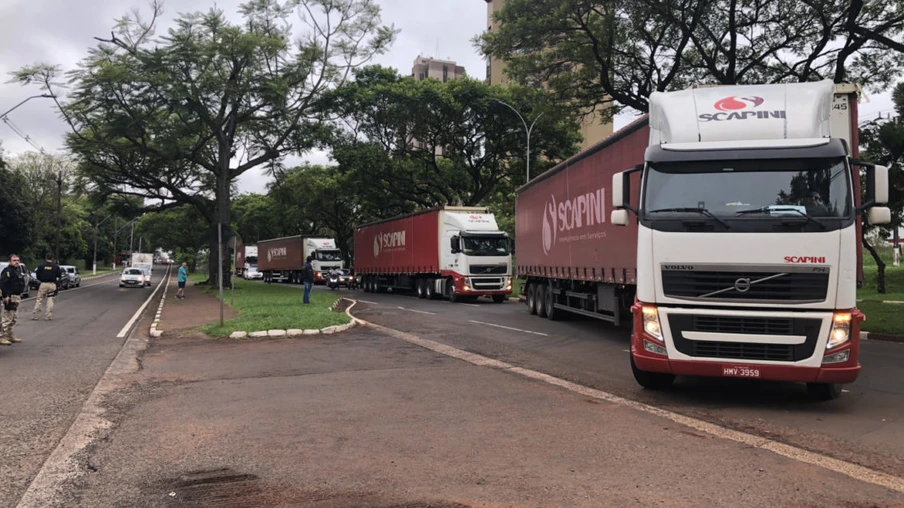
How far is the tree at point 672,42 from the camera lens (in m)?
17.6

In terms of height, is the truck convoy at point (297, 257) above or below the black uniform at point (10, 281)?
above

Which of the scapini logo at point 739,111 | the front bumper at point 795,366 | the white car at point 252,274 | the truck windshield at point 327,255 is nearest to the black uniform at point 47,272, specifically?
the front bumper at point 795,366

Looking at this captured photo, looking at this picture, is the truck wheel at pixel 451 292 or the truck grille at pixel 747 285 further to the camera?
the truck wheel at pixel 451 292

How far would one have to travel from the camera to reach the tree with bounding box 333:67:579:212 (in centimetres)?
3384

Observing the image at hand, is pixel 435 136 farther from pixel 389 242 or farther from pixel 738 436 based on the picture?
pixel 738 436

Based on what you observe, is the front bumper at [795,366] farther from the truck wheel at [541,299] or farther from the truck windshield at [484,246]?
the truck windshield at [484,246]

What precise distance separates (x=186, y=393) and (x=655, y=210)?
6.09 m

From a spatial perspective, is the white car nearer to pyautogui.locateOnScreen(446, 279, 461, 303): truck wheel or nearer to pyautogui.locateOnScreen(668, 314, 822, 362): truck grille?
pyautogui.locateOnScreen(446, 279, 461, 303): truck wheel

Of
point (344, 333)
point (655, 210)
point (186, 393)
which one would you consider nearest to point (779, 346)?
point (655, 210)

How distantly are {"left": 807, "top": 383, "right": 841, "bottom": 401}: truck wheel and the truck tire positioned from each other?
10.2 meters

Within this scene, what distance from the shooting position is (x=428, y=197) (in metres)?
41.7

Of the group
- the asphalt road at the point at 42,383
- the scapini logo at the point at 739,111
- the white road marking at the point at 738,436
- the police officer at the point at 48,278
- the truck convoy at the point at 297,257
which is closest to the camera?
the white road marking at the point at 738,436

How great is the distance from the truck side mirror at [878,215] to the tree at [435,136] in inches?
1024

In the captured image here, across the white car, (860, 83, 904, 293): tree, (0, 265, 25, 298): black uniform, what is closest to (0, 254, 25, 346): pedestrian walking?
(0, 265, 25, 298): black uniform
